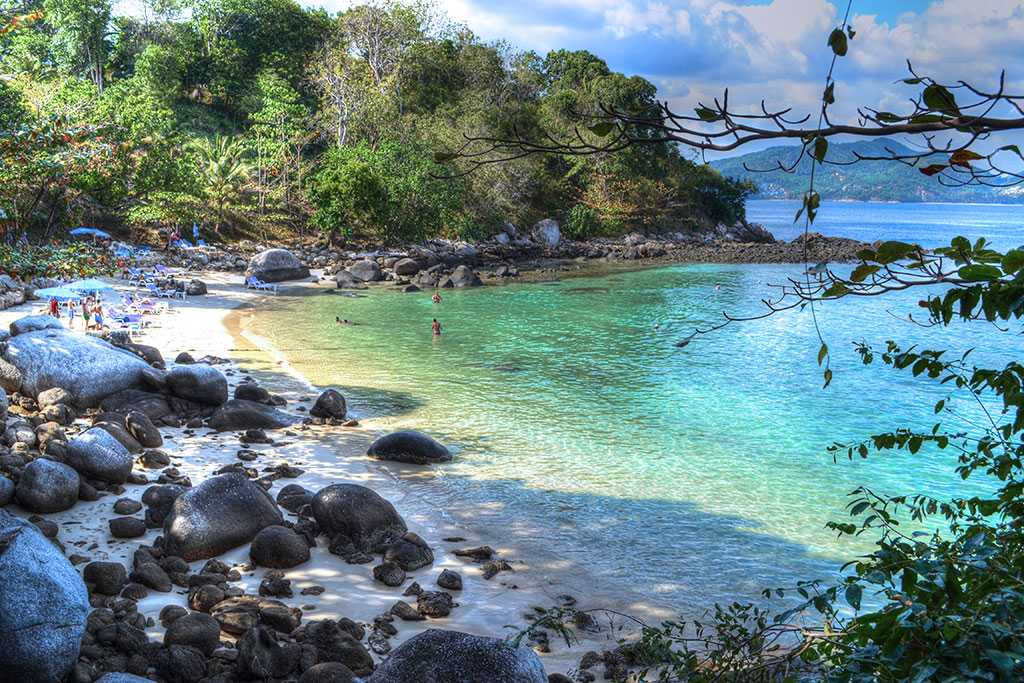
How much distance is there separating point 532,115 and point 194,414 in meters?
44.4

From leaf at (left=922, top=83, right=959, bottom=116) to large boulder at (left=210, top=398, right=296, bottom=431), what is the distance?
12.8m

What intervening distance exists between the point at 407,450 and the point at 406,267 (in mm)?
24730

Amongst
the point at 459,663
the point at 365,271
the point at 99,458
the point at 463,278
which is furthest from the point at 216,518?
the point at 463,278

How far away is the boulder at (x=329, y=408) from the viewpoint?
47.8ft

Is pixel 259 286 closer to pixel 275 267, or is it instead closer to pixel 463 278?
pixel 275 267

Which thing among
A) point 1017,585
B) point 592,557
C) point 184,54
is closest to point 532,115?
point 184,54

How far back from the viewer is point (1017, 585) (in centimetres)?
277

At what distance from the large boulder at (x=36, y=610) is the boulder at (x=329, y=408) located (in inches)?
333

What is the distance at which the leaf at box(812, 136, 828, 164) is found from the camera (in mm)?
2049

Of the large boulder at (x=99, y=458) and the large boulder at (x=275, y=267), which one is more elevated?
the large boulder at (x=275, y=267)

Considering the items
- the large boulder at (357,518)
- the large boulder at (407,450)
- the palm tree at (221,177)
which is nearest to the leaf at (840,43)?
the large boulder at (357,518)

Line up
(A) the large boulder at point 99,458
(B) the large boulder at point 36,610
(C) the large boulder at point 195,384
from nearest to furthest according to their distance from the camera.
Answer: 1. (B) the large boulder at point 36,610
2. (A) the large boulder at point 99,458
3. (C) the large boulder at point 195,384

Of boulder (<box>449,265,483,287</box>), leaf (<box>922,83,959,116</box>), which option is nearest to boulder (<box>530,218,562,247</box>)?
boulder (<box>449,265,483,287</box>)

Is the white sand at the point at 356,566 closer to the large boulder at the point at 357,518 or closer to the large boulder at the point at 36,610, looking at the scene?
the large boulder at the point at 357,518
